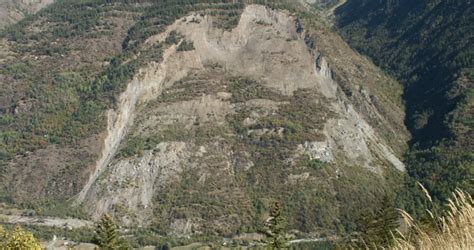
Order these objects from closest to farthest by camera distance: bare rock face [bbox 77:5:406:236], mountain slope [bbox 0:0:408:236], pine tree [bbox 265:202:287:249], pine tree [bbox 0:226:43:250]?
pine tree [bbox 0:226:43:250] → pine tree [bbox 265:202:287:249] → bare rock face [bbox 77:5:406:236] → mountain slope [bbox 0:0:408:236]

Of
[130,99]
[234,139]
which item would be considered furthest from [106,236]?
[130,99]

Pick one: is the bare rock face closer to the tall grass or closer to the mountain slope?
the mountain slope

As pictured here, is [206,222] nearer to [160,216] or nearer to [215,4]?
[160,216]

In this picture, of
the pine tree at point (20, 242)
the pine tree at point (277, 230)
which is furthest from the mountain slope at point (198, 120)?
the pine tree at point (20, 242)

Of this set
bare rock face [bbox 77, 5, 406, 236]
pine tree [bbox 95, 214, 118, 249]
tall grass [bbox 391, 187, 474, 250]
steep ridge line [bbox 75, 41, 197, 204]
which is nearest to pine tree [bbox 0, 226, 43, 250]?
tall grass [bbox 391, 187, 474, 250]

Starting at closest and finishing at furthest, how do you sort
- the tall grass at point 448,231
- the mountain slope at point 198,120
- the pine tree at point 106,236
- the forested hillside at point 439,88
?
the tall grass at point 448,231
the pine tree at point 106,236
the mountain slope at point 198,120
the forested hillside at point 439,88

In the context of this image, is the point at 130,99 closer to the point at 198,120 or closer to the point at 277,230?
the point at 198,120

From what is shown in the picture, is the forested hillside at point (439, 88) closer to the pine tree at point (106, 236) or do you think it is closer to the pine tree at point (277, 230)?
the pine tree at point (277, 230)
